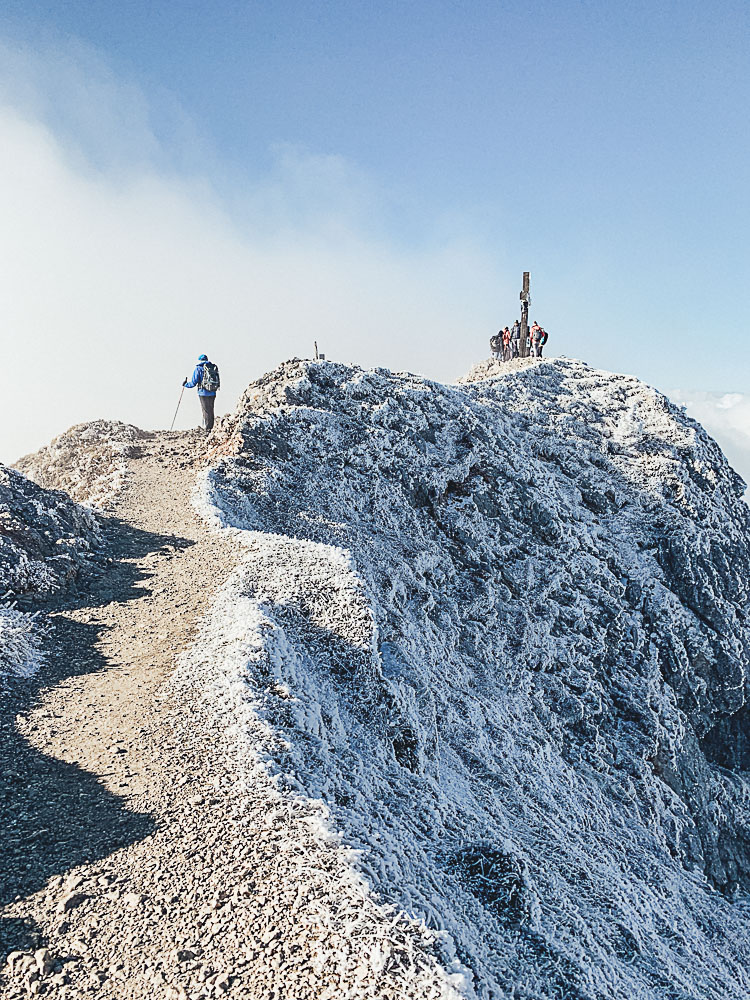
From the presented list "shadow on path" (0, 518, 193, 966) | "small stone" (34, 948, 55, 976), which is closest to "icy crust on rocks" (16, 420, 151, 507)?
"shadow on path" (0, 518, 193, 966)

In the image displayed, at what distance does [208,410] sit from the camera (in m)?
30.6

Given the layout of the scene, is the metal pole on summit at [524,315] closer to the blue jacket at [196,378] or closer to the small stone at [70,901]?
the blue jacket at [196,378]

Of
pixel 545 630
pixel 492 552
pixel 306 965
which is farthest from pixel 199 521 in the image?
pixel 306 965

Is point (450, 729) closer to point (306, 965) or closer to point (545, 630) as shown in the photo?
point (545, 630)

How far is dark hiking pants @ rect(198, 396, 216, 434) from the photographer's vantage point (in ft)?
99.0

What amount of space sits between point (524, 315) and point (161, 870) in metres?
42.6

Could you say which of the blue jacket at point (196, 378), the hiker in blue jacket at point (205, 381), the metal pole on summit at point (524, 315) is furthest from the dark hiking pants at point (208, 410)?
the metal pole on summit at point (524, 315)

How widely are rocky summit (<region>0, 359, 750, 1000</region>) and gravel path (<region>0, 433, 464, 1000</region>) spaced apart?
0.04 meters

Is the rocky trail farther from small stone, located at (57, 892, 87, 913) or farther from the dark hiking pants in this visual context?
the dark hiking pants

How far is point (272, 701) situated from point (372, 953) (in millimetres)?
4945

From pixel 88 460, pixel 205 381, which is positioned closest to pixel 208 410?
pixel 205 381

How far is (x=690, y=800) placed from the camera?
78.5 ft

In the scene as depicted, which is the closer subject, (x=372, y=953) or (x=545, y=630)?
(x=372, y=953)

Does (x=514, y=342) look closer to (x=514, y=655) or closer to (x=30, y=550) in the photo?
(x=514, y=655)
